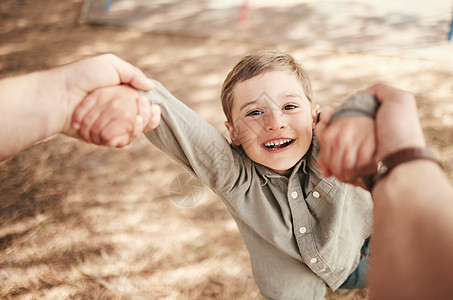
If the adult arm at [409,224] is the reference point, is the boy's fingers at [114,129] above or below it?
above

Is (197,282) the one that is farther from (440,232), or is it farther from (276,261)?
(440,232)

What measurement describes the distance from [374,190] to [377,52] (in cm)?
286

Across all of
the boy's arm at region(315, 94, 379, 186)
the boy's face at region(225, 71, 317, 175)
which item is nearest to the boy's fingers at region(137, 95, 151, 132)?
the boy's face at region(225, 71, 317, 175)

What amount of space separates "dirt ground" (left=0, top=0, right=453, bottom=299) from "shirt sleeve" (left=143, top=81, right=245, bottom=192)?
4.12 feet

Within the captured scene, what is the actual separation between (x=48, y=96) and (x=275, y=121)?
2.34 feet

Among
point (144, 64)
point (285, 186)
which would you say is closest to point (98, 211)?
point (144, 64)

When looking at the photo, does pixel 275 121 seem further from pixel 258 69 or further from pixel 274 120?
pixel 258 69

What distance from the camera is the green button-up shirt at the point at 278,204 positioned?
131 centimetres

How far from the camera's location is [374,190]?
90 centimetres

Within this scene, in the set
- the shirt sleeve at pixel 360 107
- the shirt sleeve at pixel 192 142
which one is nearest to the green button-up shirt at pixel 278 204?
the shirt sleeve at pixel 192 142

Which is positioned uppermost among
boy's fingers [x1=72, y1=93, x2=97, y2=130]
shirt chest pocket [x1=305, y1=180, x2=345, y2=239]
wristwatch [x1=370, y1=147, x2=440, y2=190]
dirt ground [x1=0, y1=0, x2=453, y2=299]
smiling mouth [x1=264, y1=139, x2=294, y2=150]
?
boy's fingers [x1=72, y1=93, x2=97, y2=130]

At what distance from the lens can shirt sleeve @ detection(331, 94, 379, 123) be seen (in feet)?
3.30

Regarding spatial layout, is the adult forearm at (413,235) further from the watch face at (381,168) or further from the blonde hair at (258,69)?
the blonde hair at (258,69)

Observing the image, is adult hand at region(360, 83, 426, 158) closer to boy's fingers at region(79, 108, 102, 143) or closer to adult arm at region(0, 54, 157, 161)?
adult arm at region(0, 54, 157, 161)
